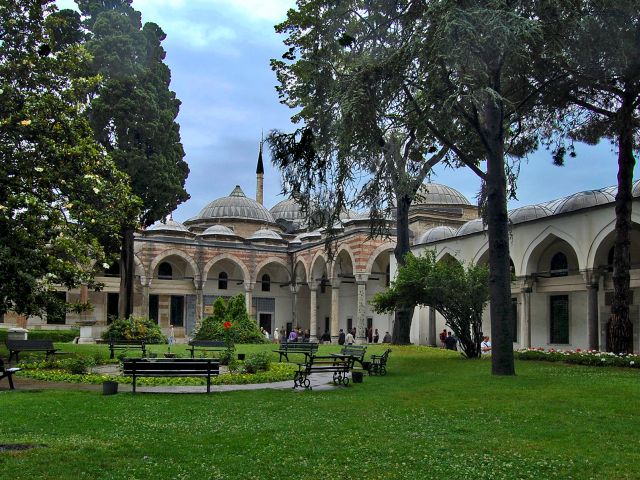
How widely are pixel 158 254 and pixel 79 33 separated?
18.4 meters

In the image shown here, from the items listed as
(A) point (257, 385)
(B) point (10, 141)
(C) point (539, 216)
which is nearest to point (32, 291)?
(B) point (10, 141)

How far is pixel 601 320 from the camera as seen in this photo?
2088 centimetres

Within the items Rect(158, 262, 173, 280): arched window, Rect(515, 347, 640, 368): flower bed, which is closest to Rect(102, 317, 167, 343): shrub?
Rect(515, 347, 640, 368): flower bed

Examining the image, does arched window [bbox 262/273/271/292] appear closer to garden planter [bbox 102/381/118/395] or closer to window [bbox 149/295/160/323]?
window [bbox 149/295/160/323]

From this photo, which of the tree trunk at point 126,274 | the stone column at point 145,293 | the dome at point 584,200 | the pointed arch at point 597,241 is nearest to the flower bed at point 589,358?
the pointed arch at point 597,241

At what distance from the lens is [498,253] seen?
12.1 metres

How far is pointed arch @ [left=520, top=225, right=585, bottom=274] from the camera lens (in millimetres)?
19186

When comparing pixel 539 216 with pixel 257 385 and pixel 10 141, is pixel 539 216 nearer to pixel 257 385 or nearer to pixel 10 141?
pixel 257 385

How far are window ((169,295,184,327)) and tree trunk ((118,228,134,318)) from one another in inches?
518

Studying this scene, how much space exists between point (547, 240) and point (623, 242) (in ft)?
22.0

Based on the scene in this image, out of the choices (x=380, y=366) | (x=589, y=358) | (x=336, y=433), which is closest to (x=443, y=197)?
(x=589, y=358)

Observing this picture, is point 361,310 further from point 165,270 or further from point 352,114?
point 352,114

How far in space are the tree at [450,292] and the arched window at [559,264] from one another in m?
6.71

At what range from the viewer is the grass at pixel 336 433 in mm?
4820
